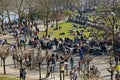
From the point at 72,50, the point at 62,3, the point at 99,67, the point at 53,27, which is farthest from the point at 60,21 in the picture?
the point at 99,67

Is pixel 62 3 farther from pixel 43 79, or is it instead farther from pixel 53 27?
pixel 43 79

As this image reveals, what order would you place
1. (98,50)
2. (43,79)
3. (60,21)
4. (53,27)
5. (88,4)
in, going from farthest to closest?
(88,4), (60,21), (53,27), (98,50), (43,79)

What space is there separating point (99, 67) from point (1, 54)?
9.41 m

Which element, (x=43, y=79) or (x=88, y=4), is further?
(x=88, y=4)

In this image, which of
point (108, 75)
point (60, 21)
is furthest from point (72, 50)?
point (60, 21)

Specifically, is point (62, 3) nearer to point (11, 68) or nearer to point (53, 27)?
point (53, 27)

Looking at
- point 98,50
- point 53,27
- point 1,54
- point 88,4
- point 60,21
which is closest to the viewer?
point 1,54

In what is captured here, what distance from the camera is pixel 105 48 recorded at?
136 feet

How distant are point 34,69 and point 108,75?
6850 mm

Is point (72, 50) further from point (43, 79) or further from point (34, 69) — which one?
point (43, 79)

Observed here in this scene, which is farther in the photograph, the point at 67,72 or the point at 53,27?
the point at 53,27

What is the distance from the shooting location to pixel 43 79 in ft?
102

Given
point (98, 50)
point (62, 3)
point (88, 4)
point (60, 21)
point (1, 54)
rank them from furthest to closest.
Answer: point (88, 4)
point (62, 3)
point (60, 21)
point (98, 50)
point (1, 54)

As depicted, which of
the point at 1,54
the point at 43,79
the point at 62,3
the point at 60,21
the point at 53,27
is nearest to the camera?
the point at 43,79
